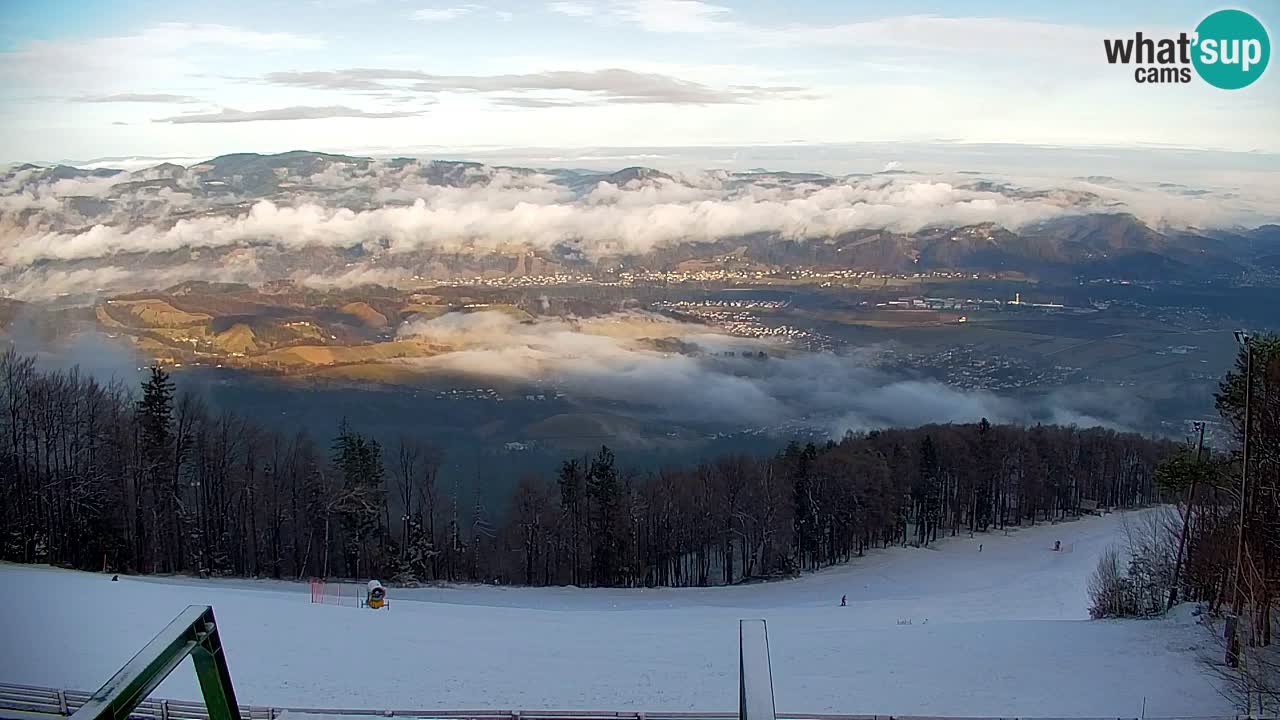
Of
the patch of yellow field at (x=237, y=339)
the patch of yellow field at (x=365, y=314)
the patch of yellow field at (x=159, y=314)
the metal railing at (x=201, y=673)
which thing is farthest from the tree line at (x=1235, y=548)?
the patch of yellow field at (x=365, y=314)

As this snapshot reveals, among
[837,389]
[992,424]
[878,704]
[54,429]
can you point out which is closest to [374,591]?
[878,704]

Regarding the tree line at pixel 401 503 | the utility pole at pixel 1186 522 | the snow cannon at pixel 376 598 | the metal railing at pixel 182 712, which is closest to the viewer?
the metal railing at pixel 182 712

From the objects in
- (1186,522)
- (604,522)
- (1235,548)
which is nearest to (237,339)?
(604,522)

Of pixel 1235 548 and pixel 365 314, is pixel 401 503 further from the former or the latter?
pixel 365 314

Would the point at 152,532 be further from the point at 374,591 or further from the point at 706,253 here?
the point at 706,253

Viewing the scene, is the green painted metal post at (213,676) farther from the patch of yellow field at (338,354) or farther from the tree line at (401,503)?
the patch of yellow field at (338,354)
